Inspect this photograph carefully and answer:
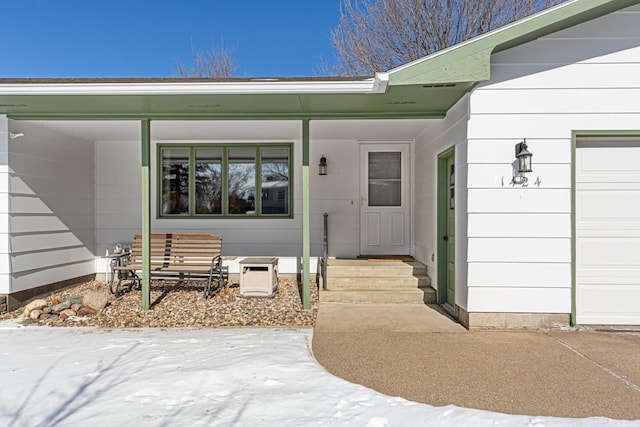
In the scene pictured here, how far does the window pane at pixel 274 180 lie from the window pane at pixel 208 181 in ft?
2.62

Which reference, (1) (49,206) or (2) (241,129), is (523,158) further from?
(1) (49,206)

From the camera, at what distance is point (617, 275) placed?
4.28m

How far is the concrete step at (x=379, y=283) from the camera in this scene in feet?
19.3

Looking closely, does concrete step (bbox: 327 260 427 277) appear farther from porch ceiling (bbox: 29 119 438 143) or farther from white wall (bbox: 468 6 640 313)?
porch ceiling (bbox: 29 119 438 143)

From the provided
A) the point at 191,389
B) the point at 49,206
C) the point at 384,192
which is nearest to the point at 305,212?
the point at 191,389

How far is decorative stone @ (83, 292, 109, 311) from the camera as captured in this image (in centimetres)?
496

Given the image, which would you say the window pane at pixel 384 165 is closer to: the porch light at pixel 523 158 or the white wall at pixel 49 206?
the porch light at pixel 523 158

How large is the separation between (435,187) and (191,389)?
159 inches

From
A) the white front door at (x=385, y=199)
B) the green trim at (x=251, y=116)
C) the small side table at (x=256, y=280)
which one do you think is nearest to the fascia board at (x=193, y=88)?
the green trim at (x=251, y=116)

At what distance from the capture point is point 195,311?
506 centimetres

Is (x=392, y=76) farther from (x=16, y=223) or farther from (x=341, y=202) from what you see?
(x=16, y=223)

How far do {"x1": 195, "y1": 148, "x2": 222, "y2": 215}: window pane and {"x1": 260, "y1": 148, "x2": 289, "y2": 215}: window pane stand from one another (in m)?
0.80

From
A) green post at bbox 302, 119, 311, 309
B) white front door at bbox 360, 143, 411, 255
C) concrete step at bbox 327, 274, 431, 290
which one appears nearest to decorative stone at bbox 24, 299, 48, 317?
green post at bbox 302, 119, 311, 309

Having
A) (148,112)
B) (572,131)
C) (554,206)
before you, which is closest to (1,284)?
(148,112)
